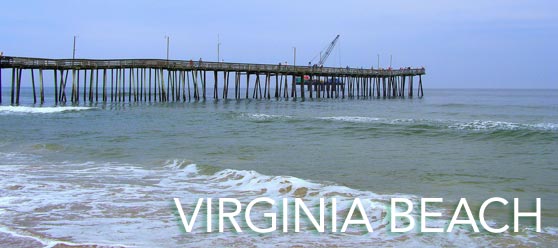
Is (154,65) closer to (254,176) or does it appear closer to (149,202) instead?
(254,176)

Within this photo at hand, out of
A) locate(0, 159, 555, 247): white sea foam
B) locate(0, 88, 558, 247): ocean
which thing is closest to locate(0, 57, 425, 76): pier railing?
locate(0, 88, 558, 247): ocean

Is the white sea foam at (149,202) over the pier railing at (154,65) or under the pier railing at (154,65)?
under

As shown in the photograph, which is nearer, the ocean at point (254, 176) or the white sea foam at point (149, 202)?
the white sea foam at point (149, 202)

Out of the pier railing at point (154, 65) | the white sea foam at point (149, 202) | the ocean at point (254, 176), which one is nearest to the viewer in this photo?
the white sea foam at point (149, 202)

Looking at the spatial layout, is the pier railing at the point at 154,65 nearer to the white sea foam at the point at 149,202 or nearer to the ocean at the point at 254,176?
the ocean at the point at 254,176

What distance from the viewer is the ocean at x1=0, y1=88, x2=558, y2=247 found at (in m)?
6.19

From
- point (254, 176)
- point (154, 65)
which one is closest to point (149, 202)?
point (254, 176)

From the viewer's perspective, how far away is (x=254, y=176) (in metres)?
10.3

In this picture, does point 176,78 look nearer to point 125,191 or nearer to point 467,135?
point 467,135

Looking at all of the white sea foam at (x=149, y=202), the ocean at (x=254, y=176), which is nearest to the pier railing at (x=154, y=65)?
the ocean at (x=254, y=176)

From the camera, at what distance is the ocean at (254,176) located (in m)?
6.19

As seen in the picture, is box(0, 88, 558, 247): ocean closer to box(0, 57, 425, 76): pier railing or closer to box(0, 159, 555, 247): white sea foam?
box(0, 159, 555, 247): white sea foam

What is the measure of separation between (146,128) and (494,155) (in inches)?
518

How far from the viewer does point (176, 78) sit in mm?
44219
